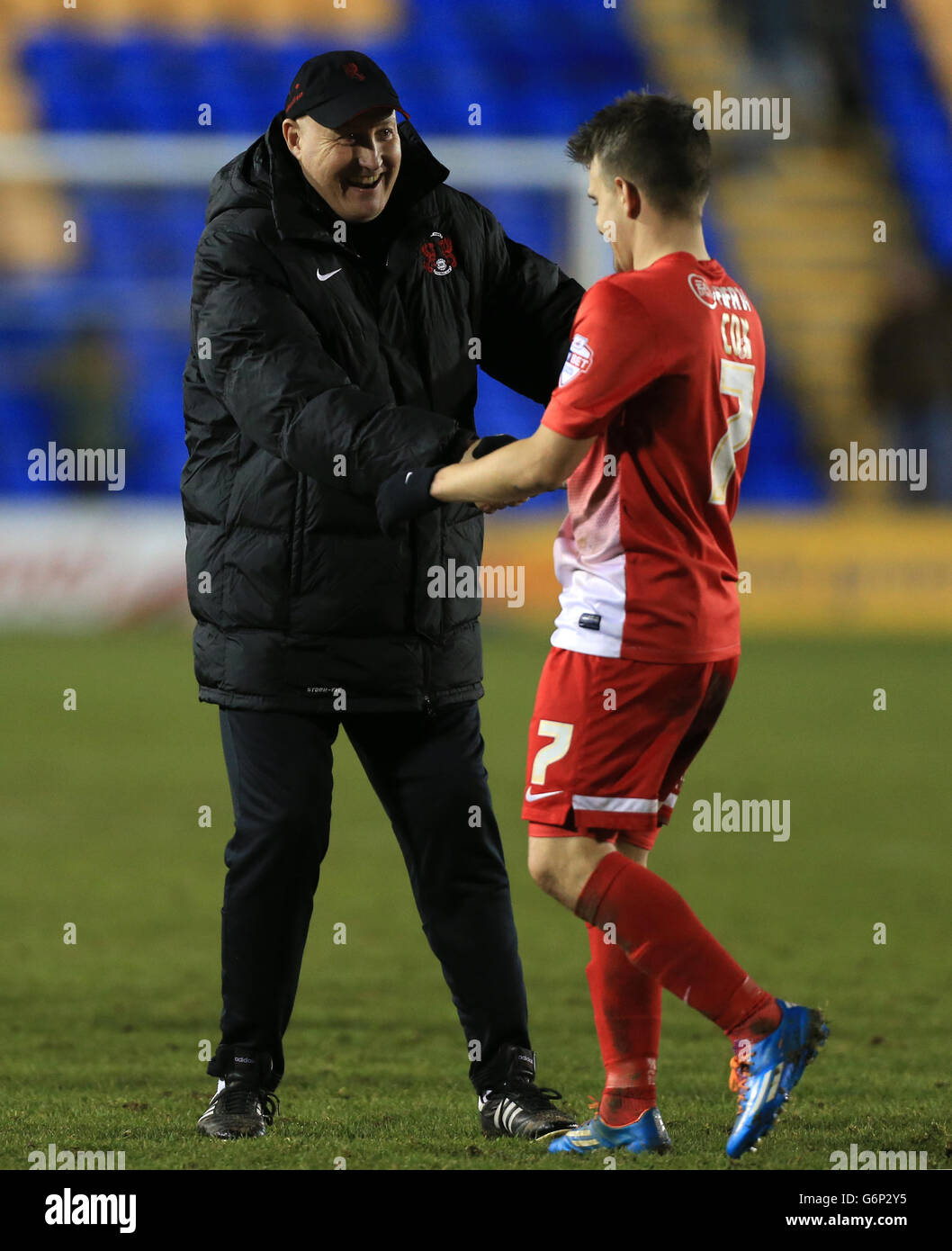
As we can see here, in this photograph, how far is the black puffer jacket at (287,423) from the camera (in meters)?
3.55

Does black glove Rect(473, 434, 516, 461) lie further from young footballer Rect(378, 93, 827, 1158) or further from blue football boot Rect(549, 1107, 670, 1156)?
blue football boot Rect(549, 1107, 670, 1156)

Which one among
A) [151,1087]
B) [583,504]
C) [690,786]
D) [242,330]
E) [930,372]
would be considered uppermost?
[930,372]

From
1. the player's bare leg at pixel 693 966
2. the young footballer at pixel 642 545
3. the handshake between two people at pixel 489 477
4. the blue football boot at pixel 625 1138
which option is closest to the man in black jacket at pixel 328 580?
the blue football boot at pixel 625 1138

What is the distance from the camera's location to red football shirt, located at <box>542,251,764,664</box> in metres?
3.15

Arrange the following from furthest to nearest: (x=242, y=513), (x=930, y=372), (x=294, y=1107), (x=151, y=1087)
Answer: (x=930, y=372) → (x=151, y=1087) → (x=294, y=1107) → (x=242, y=513)

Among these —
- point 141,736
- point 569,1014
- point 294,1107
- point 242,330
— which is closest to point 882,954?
point 569,1014

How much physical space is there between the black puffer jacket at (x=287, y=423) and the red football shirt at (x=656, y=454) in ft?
1.08

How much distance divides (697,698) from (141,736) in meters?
7.67

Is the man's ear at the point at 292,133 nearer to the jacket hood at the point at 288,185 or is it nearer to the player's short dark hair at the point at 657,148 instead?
the jacket hood at the point at 288,185

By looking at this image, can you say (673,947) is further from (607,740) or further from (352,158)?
(352,158)

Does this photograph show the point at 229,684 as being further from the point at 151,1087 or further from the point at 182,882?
the point at 182,882

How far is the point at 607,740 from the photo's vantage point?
3285 mm

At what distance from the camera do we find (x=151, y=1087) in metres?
4.28

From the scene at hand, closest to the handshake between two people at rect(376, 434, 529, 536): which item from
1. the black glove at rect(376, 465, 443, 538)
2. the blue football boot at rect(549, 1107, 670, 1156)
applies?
the black glove at rect(376, 465, 443, 538)
